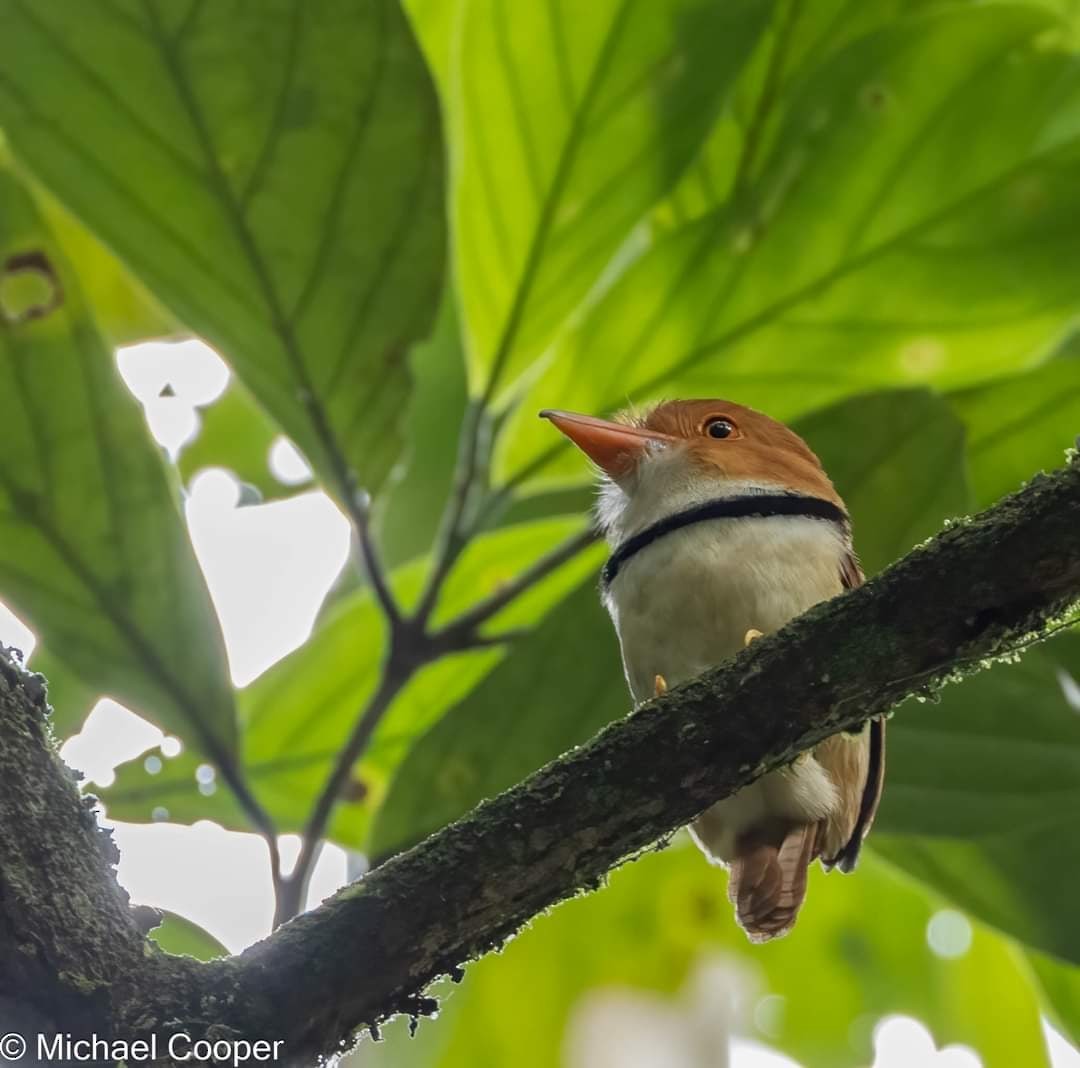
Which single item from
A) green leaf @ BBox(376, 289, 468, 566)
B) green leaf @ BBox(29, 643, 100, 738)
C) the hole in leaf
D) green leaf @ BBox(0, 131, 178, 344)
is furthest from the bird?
green leaf @ BBox(0, 131, 178, 344)

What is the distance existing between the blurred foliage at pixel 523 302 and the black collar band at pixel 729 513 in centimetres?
5

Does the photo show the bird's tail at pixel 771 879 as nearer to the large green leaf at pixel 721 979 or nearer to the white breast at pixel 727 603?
the white breast at pixel 727 603

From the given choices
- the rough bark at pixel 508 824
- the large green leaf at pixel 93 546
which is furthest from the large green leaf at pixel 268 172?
the rough bark at pixel 508 824

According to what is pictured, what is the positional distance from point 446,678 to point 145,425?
0.68 meters

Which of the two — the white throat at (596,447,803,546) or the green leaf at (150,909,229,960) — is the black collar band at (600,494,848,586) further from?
the green leaf at (150,909,229,960)

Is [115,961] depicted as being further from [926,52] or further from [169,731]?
[926,52]

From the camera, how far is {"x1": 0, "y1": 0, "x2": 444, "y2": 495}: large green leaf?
5.62 feet

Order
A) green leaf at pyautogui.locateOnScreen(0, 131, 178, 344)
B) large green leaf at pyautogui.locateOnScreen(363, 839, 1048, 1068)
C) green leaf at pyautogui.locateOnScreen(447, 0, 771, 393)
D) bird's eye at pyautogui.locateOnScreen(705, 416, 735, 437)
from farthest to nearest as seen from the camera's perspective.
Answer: green leaf at pyautogui.locateOnScreen(0, 131, 178, 344) → large green leaf at pyautogui.locateOnScreen(363, 839, 1048, 1068) → bird's eye at pyautogui.locateOnScreen(705, 416, 735, 437) → green leaf at pyautogui.locateOnScreen(447, 0, 771, 393)

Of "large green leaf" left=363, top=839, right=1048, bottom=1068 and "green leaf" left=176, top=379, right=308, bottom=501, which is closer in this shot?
"large green leaf" left=363, top=839, right=1048, bottom=1068

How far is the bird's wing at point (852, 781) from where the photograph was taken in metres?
1.79

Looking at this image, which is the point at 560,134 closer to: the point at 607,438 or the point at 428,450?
the point at 607,438

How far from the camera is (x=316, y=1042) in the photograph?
1069mm

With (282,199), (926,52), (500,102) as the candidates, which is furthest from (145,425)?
(926,52)
